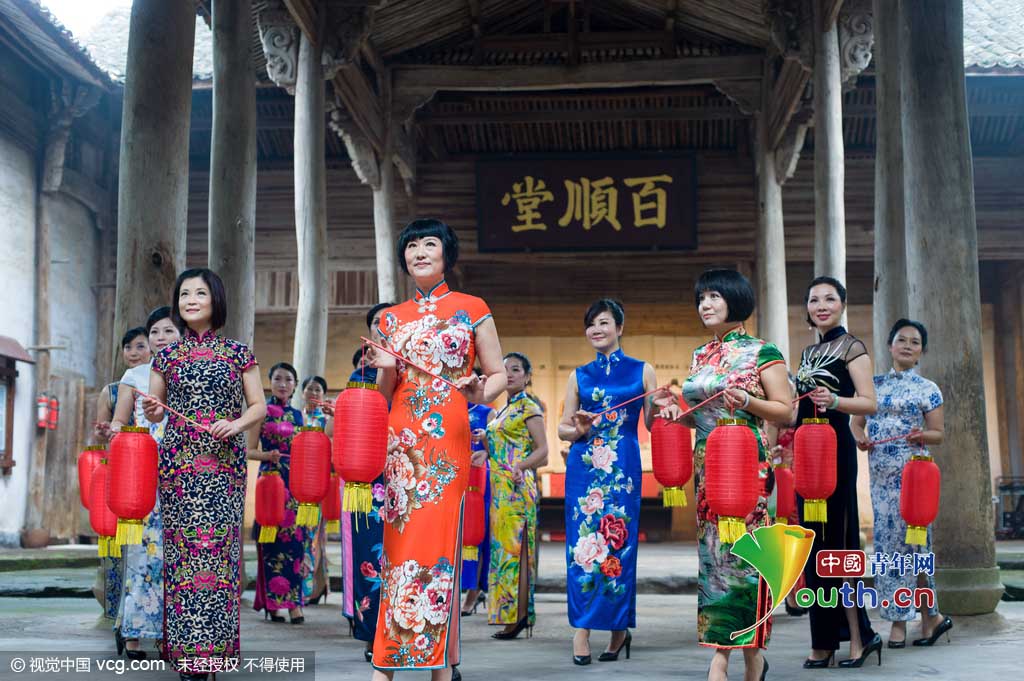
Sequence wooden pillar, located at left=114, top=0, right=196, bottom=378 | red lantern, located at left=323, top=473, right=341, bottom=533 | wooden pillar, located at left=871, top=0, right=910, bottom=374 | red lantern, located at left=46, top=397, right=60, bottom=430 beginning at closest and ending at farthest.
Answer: wooden pillar, located at left=114, top=0, right=196, bottom=378
red lantern, located at left=323, top=473, right=341, bottom=533
wooden pillar, located at left=871, top=0, right=910, bottom=374
red lantern, located at left=46, top=397, right=60, bottom=430

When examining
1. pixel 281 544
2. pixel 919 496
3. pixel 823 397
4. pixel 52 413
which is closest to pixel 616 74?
pixel 281 544

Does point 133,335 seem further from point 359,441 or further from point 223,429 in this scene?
point 359,441

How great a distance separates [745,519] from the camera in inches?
160

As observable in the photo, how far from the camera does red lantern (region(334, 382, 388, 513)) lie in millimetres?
3887

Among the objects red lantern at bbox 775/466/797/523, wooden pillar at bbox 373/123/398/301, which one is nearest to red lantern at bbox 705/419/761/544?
red lantern at bbox 775/466/797/523

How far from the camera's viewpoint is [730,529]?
3998 mm

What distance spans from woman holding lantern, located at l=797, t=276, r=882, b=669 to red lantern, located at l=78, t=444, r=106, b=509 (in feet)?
11.3

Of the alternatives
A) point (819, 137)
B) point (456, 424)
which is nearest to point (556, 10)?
point (819, 137)

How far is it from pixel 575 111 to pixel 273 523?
31.7 ft

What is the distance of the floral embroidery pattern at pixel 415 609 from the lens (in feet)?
12.8

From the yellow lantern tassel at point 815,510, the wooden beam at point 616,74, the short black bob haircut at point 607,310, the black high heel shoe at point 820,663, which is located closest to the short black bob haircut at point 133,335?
the short black bob haircut at point 607,310

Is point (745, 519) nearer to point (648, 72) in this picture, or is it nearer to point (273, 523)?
point (273, 523)

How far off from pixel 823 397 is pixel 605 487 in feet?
3.88

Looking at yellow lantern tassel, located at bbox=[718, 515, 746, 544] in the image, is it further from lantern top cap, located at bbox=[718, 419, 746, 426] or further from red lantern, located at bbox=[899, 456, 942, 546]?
red lantern, located at bbox=[899, 456, 942, 546]
